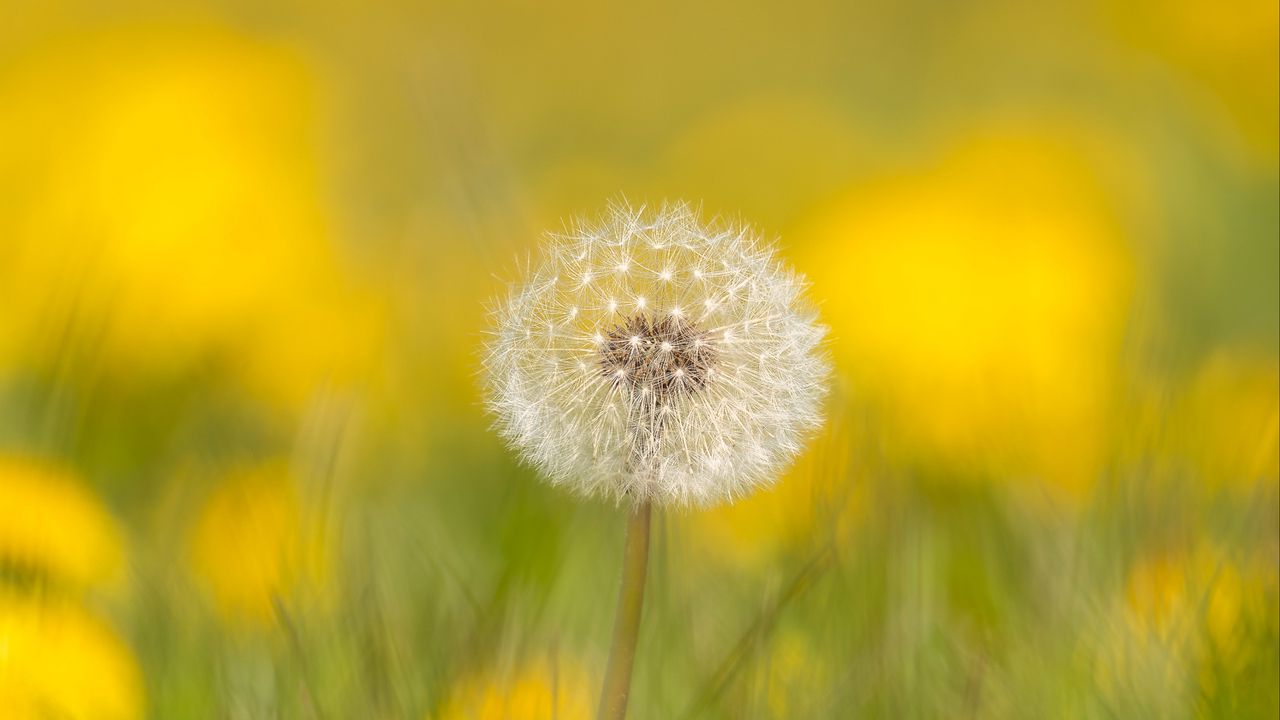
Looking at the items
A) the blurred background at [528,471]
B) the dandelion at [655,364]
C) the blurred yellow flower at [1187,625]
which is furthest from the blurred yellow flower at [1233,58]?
the dandelion at [655,364]

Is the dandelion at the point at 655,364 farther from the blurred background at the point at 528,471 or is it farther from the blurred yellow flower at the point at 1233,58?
the blurred yellow flower at the point at 1233,58

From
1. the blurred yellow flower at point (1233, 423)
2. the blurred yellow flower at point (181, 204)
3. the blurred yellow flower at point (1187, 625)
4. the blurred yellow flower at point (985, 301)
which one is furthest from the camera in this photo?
the blurred yellow flower at point (181, 204)

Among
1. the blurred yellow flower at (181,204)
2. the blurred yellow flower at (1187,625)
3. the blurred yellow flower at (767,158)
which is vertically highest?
the blurred yellow flower at (767,158)

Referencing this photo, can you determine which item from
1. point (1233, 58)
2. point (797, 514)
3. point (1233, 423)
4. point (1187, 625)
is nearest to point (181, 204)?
point (797, 514)

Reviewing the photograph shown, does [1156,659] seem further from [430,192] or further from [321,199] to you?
[430,192]

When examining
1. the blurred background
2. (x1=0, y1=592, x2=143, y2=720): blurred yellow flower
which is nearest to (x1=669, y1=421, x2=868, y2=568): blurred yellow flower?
the blurred background

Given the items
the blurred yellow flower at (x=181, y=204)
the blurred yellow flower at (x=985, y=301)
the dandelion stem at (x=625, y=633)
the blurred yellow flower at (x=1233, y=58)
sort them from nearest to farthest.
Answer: the dandelion stem at (x=625, y=633) → the blurred yellow flower at (x=985, y=301) → the blurred yellow flower at (x=181, y=204) → the blurred yellow flower at (x=1233, y=58)

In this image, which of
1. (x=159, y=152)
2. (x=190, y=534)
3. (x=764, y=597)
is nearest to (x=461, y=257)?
(x=159, y=152)

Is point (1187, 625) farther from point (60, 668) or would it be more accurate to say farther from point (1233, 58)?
point (1233, 58)
